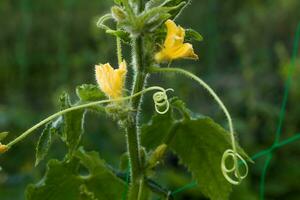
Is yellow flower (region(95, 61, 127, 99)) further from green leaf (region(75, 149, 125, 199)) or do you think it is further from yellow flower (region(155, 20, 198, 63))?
green leaf (region(75, 149, 125, 199))

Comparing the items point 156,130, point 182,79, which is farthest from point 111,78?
point 182,79

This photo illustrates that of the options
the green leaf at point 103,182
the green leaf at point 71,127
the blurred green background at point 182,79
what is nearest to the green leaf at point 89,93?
the green leaf at point 71,127

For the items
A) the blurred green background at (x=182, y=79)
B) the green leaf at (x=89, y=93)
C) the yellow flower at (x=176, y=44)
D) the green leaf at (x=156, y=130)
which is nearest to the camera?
the yellow flower at (x=176, y=44)

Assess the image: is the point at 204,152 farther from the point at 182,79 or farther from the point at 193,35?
the point at 182,79

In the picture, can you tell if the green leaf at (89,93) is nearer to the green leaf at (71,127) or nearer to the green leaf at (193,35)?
the green leaf at (71,127)

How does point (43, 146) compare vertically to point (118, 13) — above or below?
below

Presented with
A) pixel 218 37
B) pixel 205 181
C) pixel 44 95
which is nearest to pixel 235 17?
pixel 218 37
